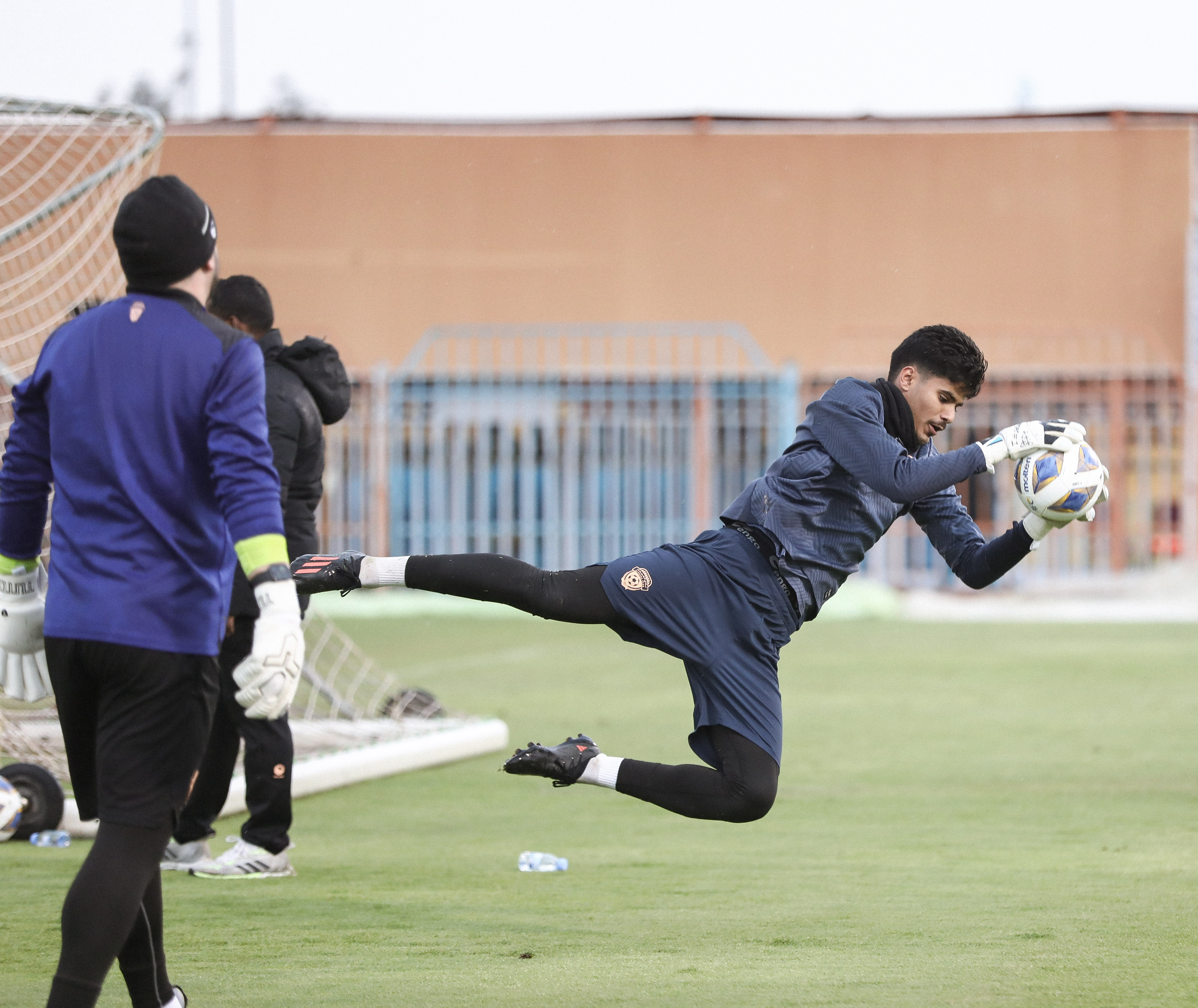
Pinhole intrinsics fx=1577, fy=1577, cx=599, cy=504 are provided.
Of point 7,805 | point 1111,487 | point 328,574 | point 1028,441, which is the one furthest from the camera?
point 1111,487

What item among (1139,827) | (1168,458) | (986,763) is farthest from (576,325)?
(1139,827)

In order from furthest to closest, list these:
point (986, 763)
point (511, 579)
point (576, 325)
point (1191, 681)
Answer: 1. point (576, 325)
2. point (1191, 681)
3. point (986, 763)
4. point (511, 579)

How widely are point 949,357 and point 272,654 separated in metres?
2.41

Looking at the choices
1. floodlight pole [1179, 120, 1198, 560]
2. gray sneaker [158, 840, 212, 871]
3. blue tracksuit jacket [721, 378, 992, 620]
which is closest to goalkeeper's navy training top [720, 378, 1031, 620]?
blue tracksuit jacket [721, 378, 992, 620]

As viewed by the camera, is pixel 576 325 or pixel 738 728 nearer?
pixel 738 728

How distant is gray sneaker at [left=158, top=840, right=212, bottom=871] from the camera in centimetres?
549

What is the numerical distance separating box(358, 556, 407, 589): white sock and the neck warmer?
1.57 m

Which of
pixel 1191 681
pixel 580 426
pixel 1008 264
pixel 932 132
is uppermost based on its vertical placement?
pixel 932 132

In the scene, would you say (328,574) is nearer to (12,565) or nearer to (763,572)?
(763,572)

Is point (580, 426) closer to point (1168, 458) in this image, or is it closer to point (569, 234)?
point (569, 234)

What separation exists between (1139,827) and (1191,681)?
531 cm

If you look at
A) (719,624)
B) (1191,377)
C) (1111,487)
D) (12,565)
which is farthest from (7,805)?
(1191,377)

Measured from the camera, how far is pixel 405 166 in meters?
23.9

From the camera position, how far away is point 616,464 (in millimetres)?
18922
